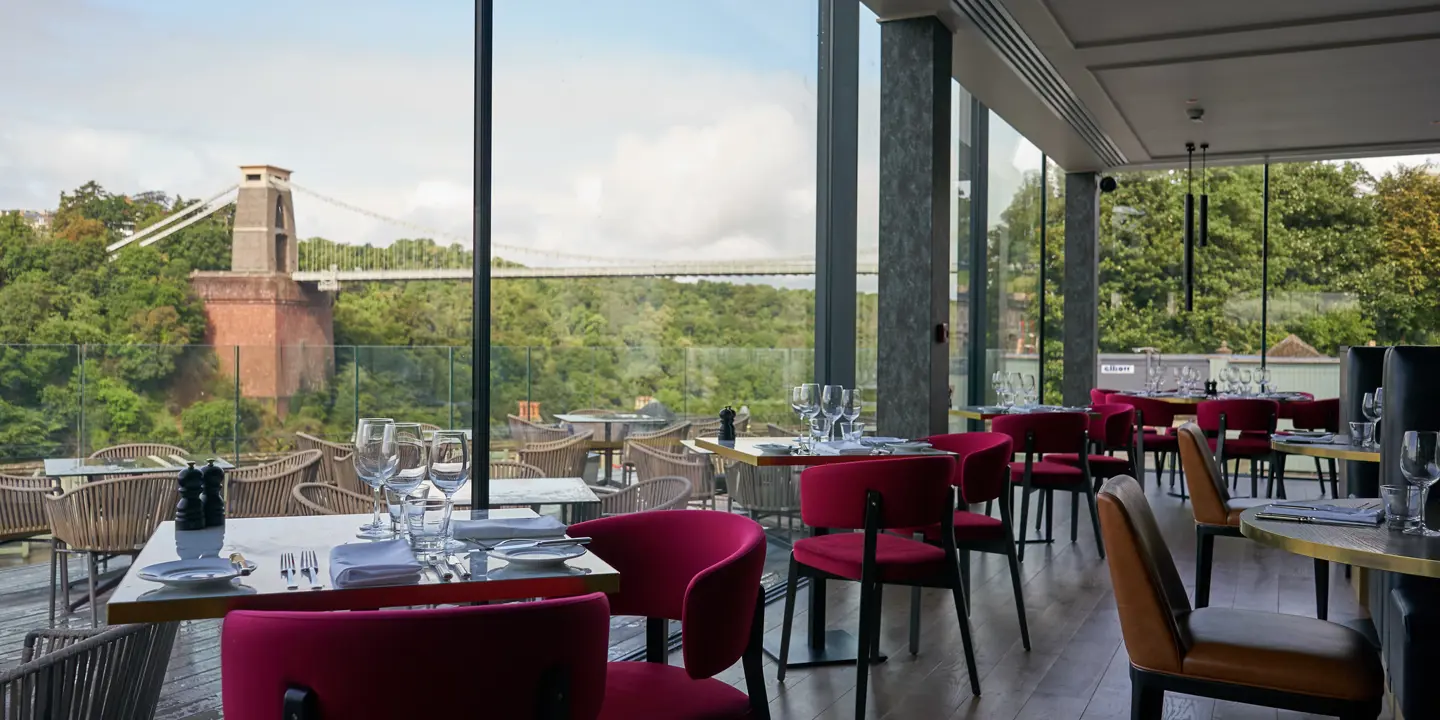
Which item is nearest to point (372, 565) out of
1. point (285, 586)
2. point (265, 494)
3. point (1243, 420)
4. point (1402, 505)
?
point (285, 586)

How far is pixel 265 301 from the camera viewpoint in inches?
183

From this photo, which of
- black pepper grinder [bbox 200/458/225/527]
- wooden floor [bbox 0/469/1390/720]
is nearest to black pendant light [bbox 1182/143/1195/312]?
wooden floor [bbox 0/469/1390/720]

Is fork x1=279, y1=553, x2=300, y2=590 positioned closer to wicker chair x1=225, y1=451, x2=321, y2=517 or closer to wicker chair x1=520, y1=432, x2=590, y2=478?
wicker chair x1=225, y1=451, x2=321, y2=517

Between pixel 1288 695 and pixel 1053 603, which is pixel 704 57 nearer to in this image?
pixel 1053 603

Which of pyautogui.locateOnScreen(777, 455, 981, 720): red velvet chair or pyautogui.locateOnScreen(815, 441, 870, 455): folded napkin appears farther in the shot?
pyautogui.locateOnScreen(815, 441, 870, 455): folded napkin

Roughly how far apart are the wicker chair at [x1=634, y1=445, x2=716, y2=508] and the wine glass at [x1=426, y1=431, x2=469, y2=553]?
3390mm

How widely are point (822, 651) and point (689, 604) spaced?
2.57 metres

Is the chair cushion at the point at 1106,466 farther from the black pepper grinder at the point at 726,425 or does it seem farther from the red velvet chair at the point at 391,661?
the red velvet chair at the point at 391,661

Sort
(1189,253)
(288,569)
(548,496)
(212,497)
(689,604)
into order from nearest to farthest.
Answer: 1. (689,604)
2. (288,569)
3. (212,497)
4. (548,496)
5. (1189,253)

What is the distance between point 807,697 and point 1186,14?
4.54m

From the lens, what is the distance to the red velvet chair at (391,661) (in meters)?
1.53

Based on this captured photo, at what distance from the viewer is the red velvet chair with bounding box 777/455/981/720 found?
12.1 feet

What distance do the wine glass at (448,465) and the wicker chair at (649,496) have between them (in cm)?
288

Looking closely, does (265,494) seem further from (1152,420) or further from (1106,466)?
(1152,420)
